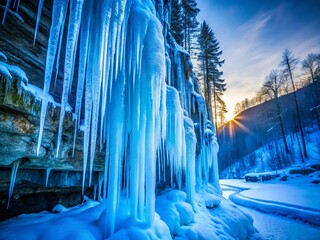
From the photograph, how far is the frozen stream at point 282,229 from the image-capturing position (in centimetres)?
548

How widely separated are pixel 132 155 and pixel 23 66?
98.1 inches

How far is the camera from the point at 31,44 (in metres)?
2.81

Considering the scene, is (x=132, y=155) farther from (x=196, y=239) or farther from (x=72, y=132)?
(x=196, y=239)

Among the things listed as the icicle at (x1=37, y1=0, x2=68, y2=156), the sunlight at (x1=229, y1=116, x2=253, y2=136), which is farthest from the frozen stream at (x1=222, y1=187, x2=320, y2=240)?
the sunlight at (x1=229, y1=116, x2=253, y2=136)

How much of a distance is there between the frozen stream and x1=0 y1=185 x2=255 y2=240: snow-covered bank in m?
0.72

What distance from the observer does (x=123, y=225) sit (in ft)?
9.59

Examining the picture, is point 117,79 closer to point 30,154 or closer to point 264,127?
point 30,154

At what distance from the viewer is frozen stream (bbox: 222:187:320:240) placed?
548 cm

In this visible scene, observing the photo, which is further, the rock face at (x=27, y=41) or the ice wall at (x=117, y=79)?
the rock face at (x=27, y=41)

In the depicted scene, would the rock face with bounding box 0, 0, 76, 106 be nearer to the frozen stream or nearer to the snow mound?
the snow mound

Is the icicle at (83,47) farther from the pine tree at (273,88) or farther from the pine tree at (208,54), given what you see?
the pine tree at (273,88)

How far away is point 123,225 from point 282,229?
677 cm

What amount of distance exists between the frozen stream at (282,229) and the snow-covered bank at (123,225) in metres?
0.72

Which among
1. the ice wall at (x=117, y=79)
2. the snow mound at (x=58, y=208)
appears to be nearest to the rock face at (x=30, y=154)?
the snow mound at (x=58, y=208)
